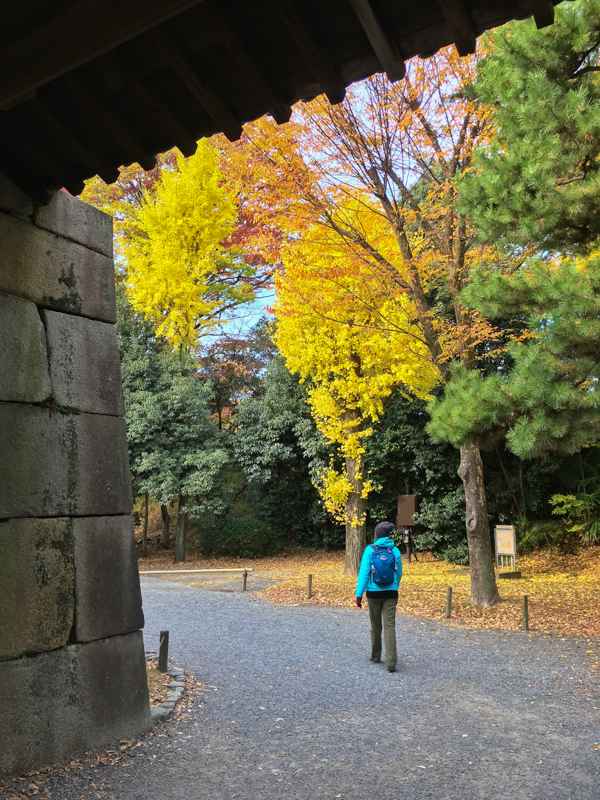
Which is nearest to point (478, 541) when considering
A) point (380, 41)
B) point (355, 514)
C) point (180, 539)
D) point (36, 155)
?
point (355, 514)

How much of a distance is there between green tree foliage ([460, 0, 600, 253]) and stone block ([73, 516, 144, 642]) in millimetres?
5689

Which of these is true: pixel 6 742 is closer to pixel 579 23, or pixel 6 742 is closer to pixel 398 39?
pixel 398 39

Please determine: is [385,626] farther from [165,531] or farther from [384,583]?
[165,531]

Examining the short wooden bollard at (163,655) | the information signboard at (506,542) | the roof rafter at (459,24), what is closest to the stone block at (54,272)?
the roof rafter at (459,24)

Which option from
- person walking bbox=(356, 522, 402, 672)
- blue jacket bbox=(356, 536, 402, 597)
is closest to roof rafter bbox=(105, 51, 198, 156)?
person walking bbox=(356, 522, 402, 672)

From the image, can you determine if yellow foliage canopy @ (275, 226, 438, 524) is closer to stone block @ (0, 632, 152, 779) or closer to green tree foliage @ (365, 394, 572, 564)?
green tree foliage @ (365, 394, 572, 564)

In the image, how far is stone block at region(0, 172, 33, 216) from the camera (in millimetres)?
4277

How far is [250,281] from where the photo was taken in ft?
73.6

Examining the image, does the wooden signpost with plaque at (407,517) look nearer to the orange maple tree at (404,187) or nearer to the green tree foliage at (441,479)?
the green tree foliage at (441,479)

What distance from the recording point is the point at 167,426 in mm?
18141

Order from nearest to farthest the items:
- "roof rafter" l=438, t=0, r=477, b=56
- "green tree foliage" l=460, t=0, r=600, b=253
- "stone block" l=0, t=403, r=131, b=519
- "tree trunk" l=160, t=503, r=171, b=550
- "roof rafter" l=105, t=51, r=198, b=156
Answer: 1. "roof rafter" l=438, t=0, r=477, b=56
2. "roof rafter" l=105, t=51, r=198, b=156
3. "stone block" l=0, t=403, r=131, b=519
4. "green tree foliage" l=460, t=0, r=600, b=253
5. "tree trunk" l=160, t=503, r=171, b=550

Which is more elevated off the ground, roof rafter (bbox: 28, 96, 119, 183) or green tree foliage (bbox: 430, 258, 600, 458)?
roof rafter (bbox: 28, 96, 119, 183)

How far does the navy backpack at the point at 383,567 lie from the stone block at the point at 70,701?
3024mm

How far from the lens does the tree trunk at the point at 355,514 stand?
14562mm
